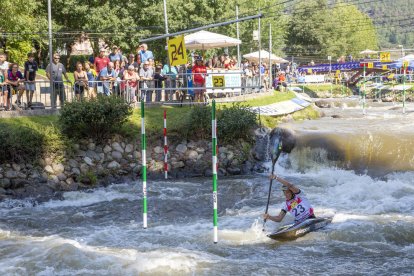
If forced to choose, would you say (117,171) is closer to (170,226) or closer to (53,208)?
(53,208)

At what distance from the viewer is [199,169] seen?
806 inches

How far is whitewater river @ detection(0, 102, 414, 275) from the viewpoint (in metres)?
11.4

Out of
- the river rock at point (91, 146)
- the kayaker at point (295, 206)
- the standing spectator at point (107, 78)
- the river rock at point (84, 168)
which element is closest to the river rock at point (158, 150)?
the river rock at point (91, 146)

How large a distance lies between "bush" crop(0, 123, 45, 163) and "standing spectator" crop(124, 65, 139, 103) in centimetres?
450

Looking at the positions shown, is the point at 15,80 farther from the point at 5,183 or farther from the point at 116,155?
the point at 5,183

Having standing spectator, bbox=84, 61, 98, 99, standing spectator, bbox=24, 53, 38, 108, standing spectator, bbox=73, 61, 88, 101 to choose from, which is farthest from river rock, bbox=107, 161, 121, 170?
standing spectator, bbox=24, 53, 38, 108

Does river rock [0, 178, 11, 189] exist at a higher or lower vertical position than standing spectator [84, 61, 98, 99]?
lower

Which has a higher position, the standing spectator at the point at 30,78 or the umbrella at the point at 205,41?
the umbrella at the point at 205,41

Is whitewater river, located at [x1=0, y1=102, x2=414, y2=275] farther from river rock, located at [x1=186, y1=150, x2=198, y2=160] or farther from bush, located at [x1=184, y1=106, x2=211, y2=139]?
bush, located at [x1=184, y1=106, x2=211, y2=139]

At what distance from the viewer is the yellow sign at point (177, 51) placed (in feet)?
55.8

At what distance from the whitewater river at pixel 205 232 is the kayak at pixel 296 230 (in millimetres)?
140

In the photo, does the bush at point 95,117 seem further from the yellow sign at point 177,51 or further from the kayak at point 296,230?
the kayak at point 296,230

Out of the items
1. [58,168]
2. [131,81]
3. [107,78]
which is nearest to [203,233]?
[58,168]

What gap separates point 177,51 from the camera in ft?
56.6
